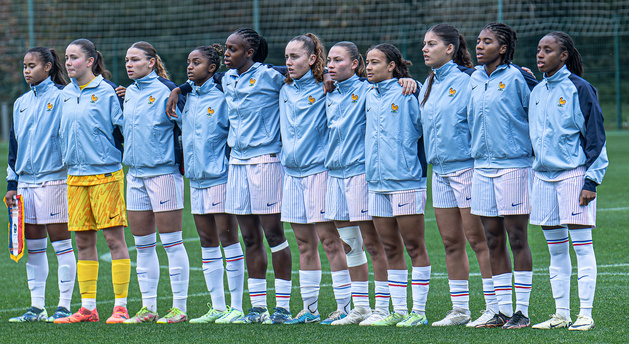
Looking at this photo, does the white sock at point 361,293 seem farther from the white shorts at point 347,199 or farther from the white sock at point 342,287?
the white shorts at point 347,199

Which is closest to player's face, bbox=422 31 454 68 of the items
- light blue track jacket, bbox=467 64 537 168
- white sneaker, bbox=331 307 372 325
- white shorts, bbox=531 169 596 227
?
light blue track jacket, bbox=467 64 537 168

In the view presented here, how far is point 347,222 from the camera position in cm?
624

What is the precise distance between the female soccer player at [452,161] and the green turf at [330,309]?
1.04 feet

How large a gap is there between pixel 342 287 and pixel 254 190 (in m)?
0.91

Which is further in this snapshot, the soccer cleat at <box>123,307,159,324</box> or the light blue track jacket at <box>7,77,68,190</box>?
the light blue track jacket at <box>7,77,68,190</box>

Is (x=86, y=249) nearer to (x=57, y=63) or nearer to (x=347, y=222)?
(x=57, y=63)

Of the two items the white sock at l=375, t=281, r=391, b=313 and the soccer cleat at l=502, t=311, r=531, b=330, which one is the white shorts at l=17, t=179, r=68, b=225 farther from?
the soccer cleat at l=502, t=311, r=531, b=330

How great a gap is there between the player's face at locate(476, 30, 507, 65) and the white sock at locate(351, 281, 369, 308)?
172 cm

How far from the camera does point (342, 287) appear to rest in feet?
20.8

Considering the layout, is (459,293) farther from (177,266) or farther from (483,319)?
(177,266)

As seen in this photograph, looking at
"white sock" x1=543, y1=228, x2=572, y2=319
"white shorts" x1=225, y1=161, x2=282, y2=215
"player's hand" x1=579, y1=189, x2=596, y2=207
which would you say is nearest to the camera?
"player's hand" x1=579, y1=189, x2=596, y2=207

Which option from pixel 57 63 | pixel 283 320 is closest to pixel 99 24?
pixel 57 63

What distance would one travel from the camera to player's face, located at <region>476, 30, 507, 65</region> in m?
5.75

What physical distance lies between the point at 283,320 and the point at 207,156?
4.14 ft
